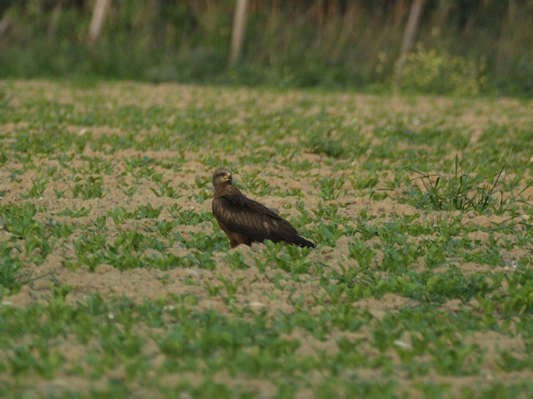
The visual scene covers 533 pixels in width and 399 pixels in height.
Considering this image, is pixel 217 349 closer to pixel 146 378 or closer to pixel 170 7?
pixel 146 378

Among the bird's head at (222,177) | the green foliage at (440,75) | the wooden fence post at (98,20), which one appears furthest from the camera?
the wooden fence post at (98,20)

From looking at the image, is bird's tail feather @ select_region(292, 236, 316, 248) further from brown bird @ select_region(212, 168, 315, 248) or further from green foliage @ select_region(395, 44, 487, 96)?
green foliage @ select_region(395, 44, 487, 96)

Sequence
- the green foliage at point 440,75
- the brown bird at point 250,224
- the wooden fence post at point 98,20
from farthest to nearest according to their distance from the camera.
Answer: the wooden fence post at point 98,20 → the green foliage at point 440,75 → the brown bird at point 250,224

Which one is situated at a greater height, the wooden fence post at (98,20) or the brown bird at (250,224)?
the wooden fence post at (98,20)

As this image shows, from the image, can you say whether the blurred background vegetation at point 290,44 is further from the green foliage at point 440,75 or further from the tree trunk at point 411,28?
the tree trunk at point 411,28

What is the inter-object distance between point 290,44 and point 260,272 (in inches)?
506

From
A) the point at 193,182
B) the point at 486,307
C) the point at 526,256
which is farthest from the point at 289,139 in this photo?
the point at 486,307

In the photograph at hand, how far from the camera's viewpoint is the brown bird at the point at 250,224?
5.74 m

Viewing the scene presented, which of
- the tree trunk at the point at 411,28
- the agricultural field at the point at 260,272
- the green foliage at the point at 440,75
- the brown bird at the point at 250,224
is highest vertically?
the tree trunk at the point at 411,28

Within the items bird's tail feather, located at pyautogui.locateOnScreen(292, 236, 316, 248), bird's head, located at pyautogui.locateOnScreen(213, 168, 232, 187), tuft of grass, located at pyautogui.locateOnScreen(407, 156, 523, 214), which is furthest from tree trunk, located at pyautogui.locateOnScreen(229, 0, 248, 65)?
bird's tail feather, located at pyautogui.locateOnScreen(292, 236, 316, 248)

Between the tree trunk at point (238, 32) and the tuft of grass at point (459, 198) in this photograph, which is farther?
the tree trunk at point (238, 32)

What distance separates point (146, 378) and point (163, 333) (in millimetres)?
591

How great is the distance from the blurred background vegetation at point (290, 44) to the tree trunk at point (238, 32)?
0.57ft

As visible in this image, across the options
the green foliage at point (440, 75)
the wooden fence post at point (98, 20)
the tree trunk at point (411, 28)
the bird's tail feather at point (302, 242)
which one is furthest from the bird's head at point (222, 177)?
the wooden fence post at point (98, 20)
